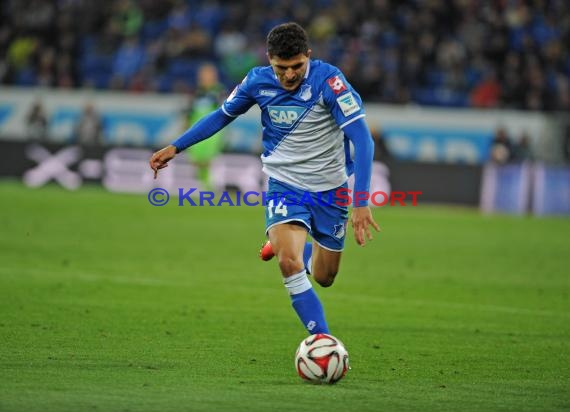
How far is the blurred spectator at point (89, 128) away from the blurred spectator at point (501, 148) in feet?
30.3

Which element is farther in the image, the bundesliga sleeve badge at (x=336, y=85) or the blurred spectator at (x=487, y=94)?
the blurred spectator at (x=487, y=94)

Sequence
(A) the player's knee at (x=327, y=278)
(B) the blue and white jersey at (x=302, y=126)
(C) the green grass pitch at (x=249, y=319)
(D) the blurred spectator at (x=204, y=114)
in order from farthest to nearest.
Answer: (D) the blurred spectator at (x=204, y=114), (A) the player's knee at (x=327, y=278), (B) the blue and white jersey at (x=302, y=126), (C) the green grass pitch at (x=249, y=319)

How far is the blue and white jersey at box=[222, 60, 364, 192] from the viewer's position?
295 inches

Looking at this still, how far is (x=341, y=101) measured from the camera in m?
7.29

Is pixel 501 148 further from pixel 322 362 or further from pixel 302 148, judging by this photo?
pixel 322 362

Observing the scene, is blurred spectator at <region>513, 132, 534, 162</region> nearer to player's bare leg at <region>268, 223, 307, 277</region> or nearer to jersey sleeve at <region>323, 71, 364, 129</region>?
jersey sleeve at <region>323, 71, 364, 129</region>

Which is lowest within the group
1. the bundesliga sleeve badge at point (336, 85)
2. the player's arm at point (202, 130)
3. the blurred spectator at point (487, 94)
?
the player's arm at point (202, 130)

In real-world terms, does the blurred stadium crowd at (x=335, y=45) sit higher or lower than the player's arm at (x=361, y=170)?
higher

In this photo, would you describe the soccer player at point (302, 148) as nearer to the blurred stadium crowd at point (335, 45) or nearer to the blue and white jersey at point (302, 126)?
the blue and white jersey at point (302, 126)

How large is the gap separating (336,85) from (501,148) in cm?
1795

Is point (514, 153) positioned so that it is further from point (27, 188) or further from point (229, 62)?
point (27, 188)

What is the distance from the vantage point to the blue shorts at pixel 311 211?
743cm

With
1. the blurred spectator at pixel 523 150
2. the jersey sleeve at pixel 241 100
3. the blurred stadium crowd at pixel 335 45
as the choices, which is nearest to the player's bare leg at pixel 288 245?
the jersey sleeve at pixel 241 100

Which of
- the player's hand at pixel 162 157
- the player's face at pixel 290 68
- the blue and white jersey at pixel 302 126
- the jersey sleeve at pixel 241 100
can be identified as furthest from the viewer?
the jersey sleeve at pixel 241 100
